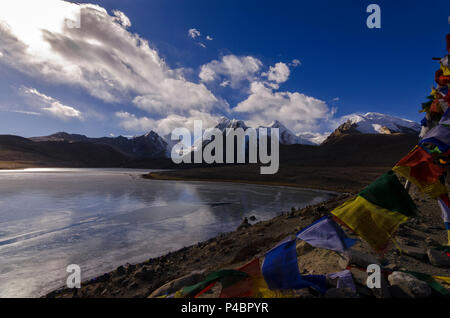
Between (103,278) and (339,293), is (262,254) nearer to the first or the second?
(339,293)

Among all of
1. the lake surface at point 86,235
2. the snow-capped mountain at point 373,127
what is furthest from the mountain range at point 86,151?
the lake surface at point 86,235

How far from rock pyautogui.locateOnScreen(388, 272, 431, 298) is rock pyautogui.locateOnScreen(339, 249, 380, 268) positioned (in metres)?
0.87

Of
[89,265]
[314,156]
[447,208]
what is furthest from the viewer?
[314,156]

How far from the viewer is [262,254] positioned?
7.11m

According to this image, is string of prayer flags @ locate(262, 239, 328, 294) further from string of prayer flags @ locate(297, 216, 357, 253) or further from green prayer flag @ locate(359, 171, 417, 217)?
green prayer flag @ locate(359, 171, 417, 217)

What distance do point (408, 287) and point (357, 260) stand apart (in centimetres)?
113

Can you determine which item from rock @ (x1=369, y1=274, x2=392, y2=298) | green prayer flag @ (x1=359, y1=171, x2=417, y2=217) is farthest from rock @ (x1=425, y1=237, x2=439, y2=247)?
rock @ (x1=369, y1=274, x2=392, y2=298)

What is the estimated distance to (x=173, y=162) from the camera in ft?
432

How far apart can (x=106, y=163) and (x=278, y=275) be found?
172149 millimetres

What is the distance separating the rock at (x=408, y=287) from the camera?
3.06 meters

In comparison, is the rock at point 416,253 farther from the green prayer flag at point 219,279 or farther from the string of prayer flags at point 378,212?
the green prayer flag at point 219,279

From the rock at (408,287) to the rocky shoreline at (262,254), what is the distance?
1 centimetres
